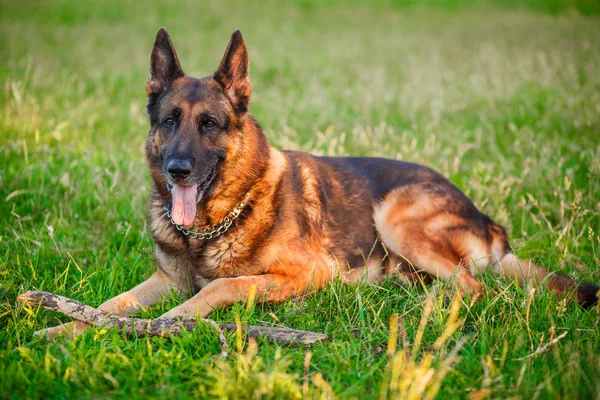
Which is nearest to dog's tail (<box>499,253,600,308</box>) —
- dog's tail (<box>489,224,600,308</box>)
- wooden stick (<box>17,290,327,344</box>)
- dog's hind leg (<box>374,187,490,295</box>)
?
dog's tail (<box>489,224,600,308</box>)

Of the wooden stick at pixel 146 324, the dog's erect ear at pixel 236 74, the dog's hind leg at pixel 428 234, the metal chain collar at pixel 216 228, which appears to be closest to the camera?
the wooden stick at pixel 146 324

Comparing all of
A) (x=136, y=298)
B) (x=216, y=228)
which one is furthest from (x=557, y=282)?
(x=136, y=298)

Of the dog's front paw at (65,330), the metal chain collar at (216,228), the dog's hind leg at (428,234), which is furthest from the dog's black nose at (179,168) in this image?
the dog's hind leg at (428,234)

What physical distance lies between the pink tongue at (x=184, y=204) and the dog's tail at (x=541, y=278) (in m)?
2.12

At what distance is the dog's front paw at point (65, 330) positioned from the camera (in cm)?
285

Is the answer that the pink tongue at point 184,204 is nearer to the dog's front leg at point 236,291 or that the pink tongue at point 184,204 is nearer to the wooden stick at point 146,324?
the dog's front leg at point 236,291

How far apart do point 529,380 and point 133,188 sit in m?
3.89

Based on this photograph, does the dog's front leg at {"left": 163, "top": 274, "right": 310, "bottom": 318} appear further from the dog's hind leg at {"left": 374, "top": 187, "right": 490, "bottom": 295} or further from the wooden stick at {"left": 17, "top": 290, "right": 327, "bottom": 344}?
the dog's hind leg at {"left": 374, "top": 187, "right": 490, "bottom": 295}

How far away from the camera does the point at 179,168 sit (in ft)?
10.7

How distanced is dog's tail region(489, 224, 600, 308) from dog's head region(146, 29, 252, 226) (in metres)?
2.10

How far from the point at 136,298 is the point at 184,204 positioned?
27.3 inches

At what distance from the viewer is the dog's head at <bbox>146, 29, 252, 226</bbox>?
3.39 m

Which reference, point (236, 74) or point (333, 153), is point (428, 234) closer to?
point (236, 74)

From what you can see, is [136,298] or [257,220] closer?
[136,298]
